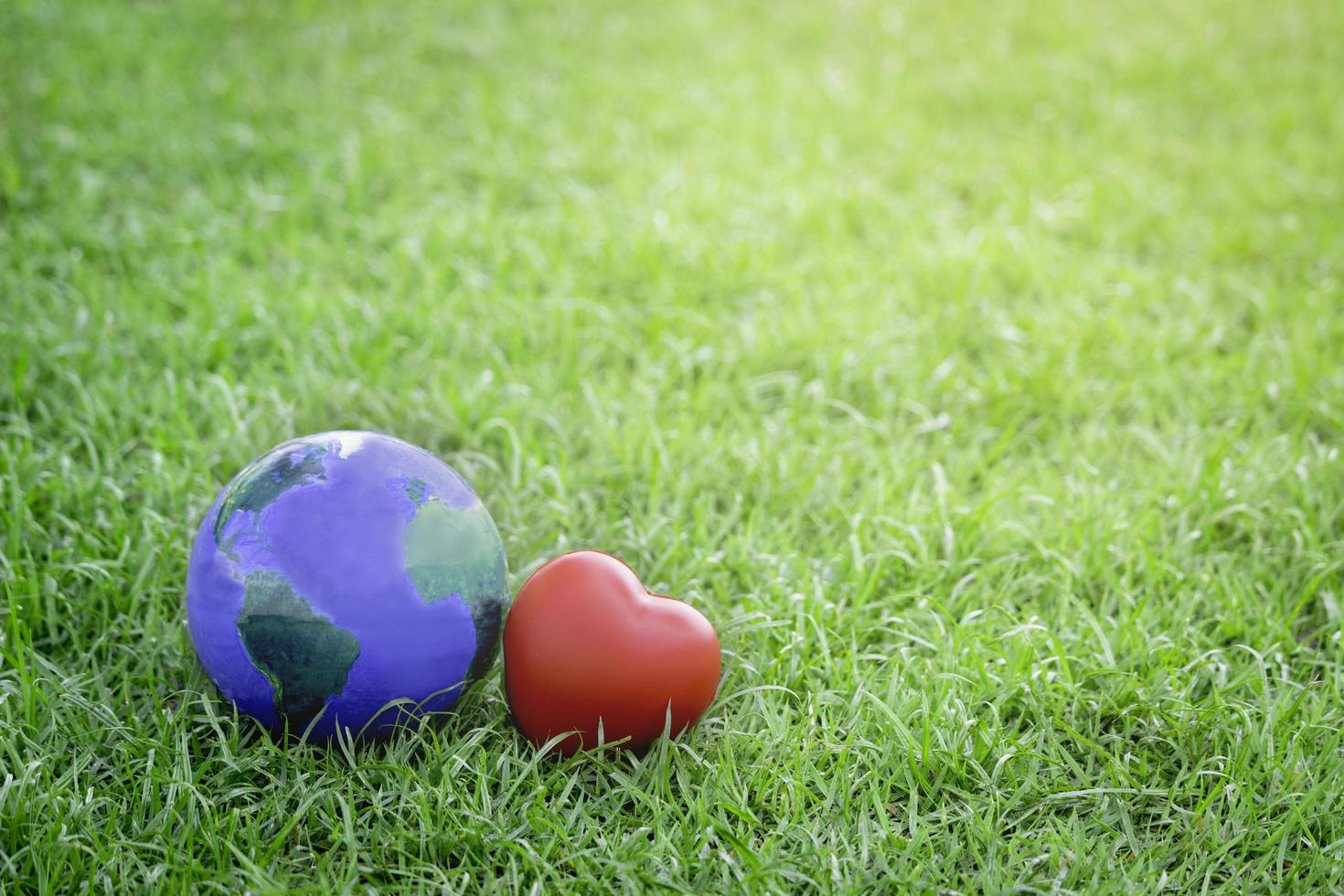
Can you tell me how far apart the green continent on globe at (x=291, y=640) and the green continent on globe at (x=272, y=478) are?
144 mm

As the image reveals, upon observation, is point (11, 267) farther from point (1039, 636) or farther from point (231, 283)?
point (1039, 636)

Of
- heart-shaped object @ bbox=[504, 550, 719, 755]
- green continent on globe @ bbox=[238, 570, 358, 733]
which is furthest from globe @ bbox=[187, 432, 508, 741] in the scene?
heart-shaped object @ bbox=[504, 550, 719, 755]

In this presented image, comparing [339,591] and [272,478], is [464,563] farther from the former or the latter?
[272,478]

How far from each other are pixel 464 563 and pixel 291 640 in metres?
0.33

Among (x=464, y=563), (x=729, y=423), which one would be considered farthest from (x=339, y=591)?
(x=729, y=423)

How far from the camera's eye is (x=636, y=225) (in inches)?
173

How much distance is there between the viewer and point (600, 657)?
1979 millimetres

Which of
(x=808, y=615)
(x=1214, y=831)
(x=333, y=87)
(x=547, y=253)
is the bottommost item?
(x=1214, y=831)

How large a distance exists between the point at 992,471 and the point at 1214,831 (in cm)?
125

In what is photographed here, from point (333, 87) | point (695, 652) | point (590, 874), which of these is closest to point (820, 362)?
point (695, 652)

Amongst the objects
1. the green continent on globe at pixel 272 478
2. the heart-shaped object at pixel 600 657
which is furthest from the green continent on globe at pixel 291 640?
the heart-shaped object at pixel 600 657

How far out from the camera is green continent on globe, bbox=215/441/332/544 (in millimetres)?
1979

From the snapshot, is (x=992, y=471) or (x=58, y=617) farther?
(x=992, y=471)

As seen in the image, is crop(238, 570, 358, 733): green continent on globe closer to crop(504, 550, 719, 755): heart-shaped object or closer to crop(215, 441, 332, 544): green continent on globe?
crop(215, 441, 332, 544): green continent on globe
